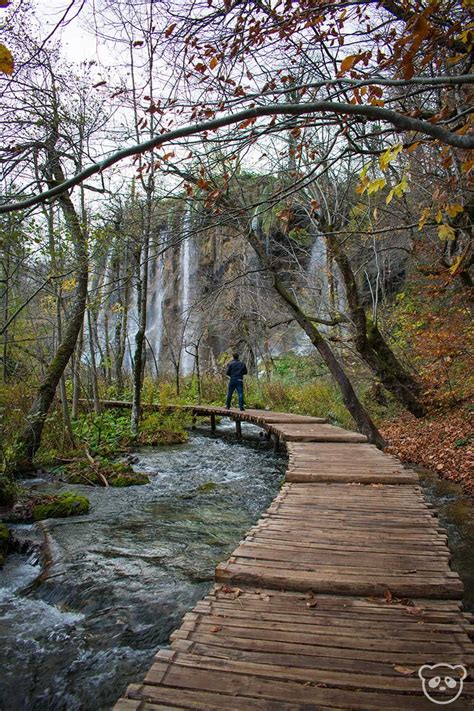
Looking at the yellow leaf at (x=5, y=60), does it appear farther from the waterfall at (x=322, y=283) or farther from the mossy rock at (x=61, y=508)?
the waterfall at (x=322, y=283)

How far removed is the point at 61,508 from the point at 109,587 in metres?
2.62

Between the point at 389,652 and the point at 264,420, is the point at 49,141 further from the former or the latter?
the point at 389,652

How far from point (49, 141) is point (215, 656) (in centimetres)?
925

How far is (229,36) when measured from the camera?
13.4 ft

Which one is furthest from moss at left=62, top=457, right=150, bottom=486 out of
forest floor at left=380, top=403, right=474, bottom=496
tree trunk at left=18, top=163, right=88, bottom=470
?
forest floor at left=380, top=403, right=474, bottom=496

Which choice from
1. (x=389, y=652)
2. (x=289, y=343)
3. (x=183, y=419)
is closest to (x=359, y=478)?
(x=389, y=652)

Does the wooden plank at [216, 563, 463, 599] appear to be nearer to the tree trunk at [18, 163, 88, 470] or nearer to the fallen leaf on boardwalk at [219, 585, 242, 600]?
the fallen leaf on boardwalk at [219, 585, 242, 600]

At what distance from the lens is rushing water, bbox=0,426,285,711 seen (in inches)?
138

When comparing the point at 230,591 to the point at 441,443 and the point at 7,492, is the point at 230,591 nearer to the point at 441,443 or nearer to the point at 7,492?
the point at 7,492

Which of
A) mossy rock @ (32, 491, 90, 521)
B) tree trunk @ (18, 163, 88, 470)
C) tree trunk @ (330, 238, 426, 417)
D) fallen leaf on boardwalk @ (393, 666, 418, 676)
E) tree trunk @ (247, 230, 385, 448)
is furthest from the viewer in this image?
tree trunk @ (330, 238, 426, 417)

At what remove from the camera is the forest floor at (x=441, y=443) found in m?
8.33

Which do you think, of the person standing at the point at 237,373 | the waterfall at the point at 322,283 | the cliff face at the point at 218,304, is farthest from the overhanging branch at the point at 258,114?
the cliff face at the point at 218,304

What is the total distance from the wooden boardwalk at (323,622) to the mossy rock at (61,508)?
3.67 meters

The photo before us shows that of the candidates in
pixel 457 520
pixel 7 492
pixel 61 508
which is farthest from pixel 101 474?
pixel 457 520
